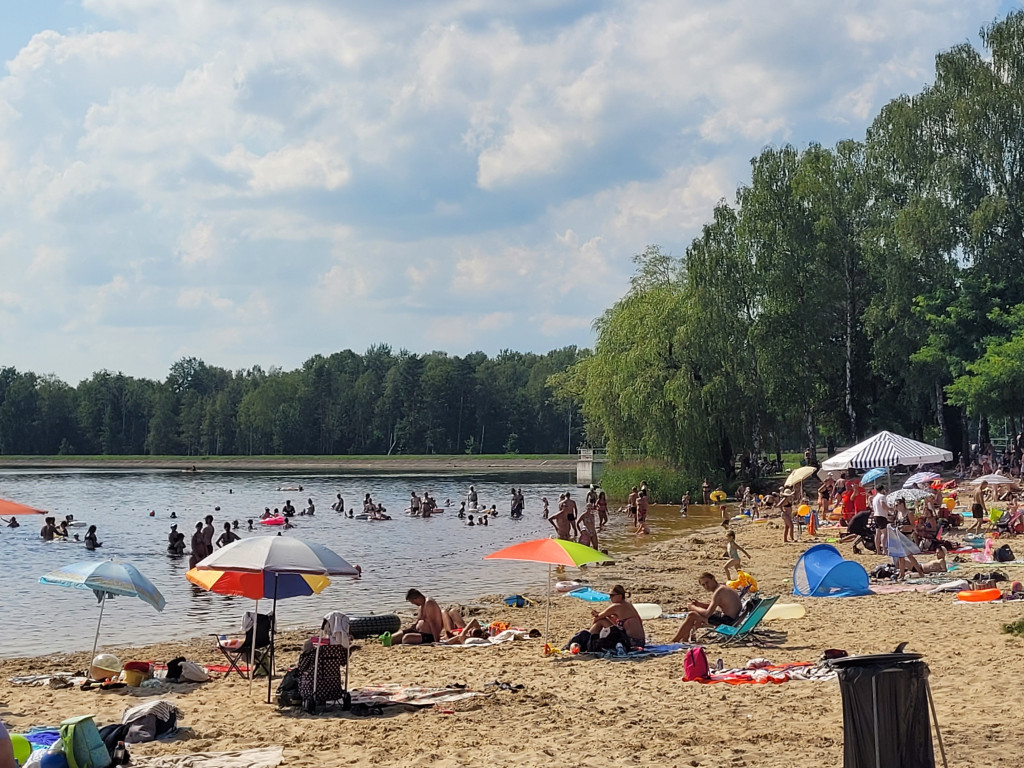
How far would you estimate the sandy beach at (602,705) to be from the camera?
7.41 meters

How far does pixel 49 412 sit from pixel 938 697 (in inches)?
5118

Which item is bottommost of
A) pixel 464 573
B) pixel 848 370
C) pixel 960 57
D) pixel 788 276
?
pixel 464 573

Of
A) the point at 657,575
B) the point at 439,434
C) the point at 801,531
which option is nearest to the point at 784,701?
the point at 657,575

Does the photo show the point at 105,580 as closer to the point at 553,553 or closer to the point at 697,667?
the point at 553,553

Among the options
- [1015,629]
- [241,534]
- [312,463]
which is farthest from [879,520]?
[312,463]

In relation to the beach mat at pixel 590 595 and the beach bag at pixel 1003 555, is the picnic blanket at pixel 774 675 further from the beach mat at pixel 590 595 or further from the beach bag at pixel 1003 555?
the beach bag at pixel 1003 555

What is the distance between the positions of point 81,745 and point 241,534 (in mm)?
28586

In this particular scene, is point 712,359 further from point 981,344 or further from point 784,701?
point 784,701

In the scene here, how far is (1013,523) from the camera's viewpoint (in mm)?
22484

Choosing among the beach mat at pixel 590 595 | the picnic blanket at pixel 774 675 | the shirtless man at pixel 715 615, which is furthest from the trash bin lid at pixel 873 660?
the beach mat at pixel 590 595

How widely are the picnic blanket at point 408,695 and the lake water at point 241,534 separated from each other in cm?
→ 569

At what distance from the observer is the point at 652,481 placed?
40.2 metres

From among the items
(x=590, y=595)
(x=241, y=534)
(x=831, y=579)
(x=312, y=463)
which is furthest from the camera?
(x=312, y=463)

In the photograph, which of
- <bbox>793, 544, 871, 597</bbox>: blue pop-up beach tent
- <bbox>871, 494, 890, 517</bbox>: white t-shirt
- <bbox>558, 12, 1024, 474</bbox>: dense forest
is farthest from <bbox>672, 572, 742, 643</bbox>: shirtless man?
<bbox>558, 12, 1024, 474</bbox>: dense forest
